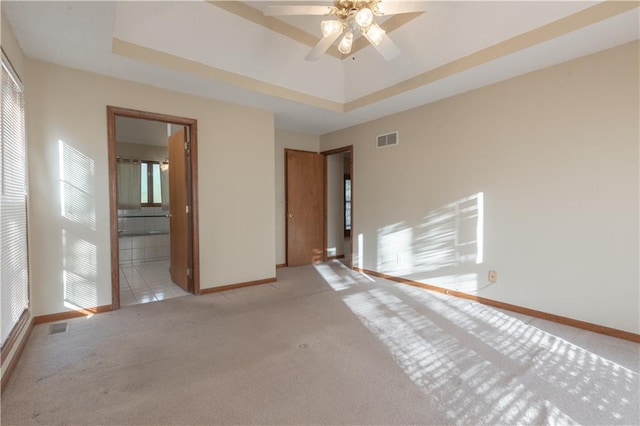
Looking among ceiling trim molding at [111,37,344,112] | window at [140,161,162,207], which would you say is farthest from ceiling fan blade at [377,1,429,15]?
window at [140,161,162,207]

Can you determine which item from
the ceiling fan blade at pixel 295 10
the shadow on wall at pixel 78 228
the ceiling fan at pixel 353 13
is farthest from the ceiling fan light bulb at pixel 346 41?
the shadow on wall at pixel 78 228

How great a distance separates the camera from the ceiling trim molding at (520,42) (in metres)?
2.00

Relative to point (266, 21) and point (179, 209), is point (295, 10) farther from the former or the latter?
point (179, 209)

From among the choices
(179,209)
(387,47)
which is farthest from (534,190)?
(179,209)

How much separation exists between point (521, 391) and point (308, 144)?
447 cm

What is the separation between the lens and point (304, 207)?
5.27 metres

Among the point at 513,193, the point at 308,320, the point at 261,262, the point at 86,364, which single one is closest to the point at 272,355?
the point at 308,320

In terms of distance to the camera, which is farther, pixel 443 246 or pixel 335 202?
pixel 335 202

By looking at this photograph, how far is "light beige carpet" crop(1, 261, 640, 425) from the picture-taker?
157 centimetres

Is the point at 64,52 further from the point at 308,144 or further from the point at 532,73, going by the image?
the point at 532,73

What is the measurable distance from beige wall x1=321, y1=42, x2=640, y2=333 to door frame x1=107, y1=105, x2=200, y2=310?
257 cm

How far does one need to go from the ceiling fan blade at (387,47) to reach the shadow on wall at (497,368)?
2368mm

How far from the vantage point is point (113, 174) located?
2.95 meters

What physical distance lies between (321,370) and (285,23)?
129 inches
